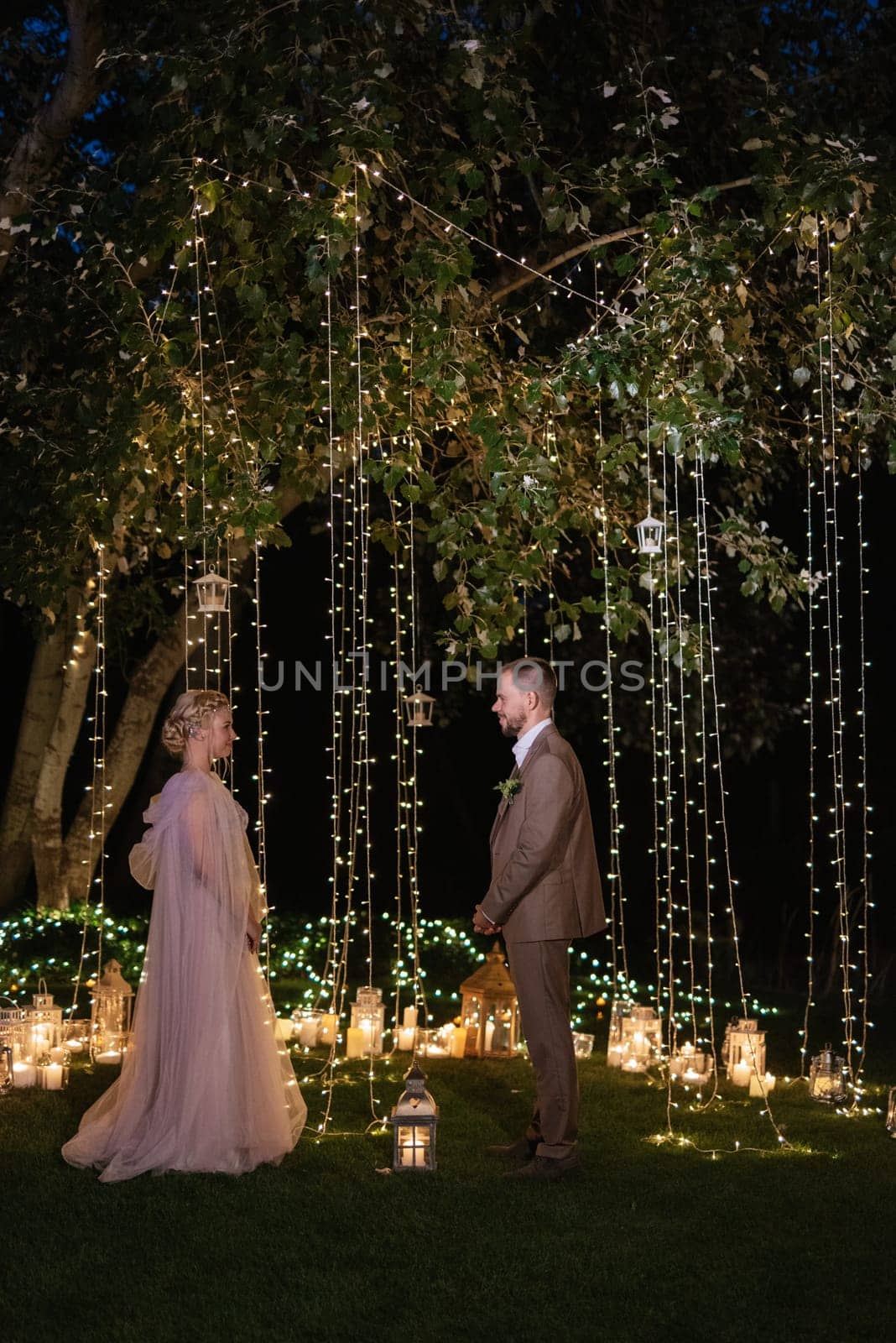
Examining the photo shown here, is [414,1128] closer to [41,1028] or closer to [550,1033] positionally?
[550,1033]

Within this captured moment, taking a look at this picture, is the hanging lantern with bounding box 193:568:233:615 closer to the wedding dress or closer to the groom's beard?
the wedding dress

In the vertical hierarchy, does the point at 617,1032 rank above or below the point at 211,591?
below

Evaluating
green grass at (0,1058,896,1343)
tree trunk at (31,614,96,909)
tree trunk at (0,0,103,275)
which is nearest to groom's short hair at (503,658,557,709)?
green grass at (0,1058,896,1343)

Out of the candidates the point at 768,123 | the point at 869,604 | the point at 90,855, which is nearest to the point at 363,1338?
the point at 768,123

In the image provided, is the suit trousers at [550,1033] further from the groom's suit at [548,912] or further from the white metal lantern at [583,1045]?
the white metal lantern at [583,1045]

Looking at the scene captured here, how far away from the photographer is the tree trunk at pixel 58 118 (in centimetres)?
604

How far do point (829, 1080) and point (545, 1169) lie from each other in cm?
169

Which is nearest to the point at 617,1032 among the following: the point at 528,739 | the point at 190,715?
the point at 528,739

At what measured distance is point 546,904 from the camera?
4.57 metres

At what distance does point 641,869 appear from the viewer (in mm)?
13367

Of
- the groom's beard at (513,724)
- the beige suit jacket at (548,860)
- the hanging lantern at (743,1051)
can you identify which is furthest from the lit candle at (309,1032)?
the groom's beard at (513,724)

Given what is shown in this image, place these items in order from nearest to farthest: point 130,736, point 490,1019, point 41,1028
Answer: point 41,1028
point 490,1019
point 130,736

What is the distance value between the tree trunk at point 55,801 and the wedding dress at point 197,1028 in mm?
5115

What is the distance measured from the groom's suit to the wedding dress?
2.69 feet
